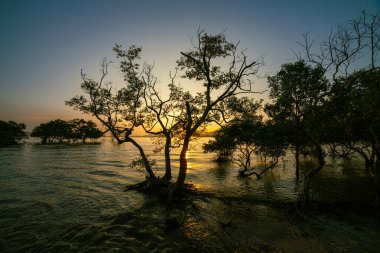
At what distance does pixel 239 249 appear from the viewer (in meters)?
12.1

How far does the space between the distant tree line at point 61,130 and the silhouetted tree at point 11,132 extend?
1040 centimetres

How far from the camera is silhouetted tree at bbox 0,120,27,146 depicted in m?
106

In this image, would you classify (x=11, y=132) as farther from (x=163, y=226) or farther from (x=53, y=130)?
(x=163, y=226)

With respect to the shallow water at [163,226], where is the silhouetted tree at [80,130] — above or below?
above

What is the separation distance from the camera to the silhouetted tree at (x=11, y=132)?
347 ft

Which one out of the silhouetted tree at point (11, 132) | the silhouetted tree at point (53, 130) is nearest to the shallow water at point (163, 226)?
the silhouetted tree at point (11, 132)

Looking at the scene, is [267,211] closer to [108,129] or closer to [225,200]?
[225,200]

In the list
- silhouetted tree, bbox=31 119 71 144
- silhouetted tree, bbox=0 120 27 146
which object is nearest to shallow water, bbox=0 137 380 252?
silhouetted tree, bbox=0 120 27 146

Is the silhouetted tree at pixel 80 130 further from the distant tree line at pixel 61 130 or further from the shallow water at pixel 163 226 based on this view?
the shallow water at pixel 163 226

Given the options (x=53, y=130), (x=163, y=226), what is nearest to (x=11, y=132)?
(x=53, y=130)

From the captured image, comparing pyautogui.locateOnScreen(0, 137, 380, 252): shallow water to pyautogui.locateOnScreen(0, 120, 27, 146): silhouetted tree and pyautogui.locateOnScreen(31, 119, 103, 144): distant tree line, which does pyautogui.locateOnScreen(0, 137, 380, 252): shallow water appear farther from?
pyautogui.locateOnScreen(31, 119, 103, 144): distant tree line

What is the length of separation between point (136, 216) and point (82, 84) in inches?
558

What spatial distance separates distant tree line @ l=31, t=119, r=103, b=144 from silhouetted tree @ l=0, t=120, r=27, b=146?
10.4 metres

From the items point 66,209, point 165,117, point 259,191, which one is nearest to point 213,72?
point 165,117
